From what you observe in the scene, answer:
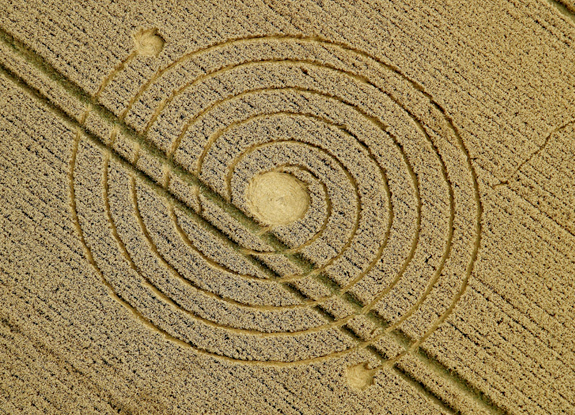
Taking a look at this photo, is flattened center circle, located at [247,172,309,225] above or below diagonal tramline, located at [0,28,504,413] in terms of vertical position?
above

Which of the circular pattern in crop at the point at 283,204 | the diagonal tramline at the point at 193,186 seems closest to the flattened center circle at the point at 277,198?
the circular pattern in crop at the point at 283,204

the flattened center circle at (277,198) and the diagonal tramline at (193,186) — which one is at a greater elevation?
the flattened center circle at (277,198)

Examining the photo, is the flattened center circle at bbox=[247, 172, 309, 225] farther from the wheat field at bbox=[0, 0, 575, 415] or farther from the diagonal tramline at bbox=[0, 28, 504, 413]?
the diagonal tramline at bbox=[0, 28, 504, 413]

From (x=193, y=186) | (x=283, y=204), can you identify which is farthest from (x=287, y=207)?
(x=193, y=186)

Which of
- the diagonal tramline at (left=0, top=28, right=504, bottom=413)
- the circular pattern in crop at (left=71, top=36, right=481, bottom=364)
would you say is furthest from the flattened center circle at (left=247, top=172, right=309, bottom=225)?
the diagonal tramline at (left=0, top=28, right=504, bottom=413)

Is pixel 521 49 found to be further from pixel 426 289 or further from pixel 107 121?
pixel 107 121

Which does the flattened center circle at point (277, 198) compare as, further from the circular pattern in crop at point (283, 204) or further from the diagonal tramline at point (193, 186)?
the diagonal tramline at point (193, 186)

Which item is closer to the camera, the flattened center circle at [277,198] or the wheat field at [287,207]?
the wheat field at [287,207]
